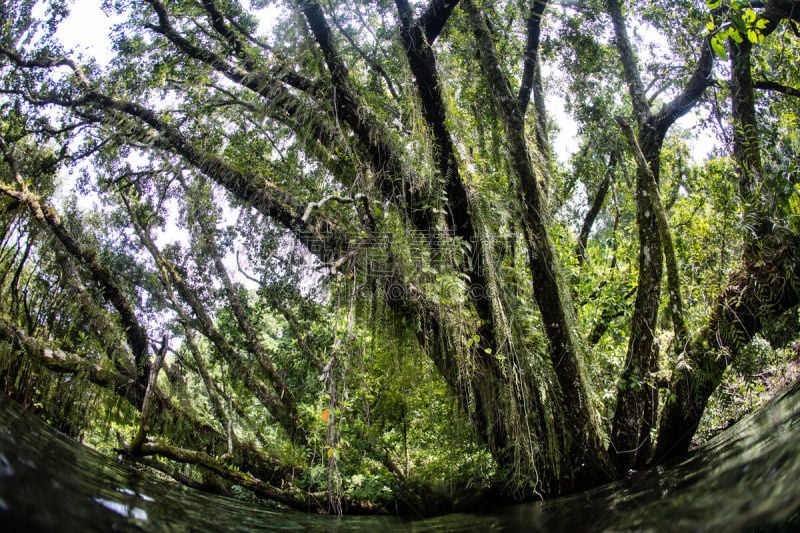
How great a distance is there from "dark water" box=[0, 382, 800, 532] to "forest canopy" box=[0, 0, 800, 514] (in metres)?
0.54

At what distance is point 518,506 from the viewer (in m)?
3.78

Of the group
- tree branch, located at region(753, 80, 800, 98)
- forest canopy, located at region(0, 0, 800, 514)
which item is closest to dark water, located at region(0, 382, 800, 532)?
forest canopy, located at region(0, 0, 800, 514)

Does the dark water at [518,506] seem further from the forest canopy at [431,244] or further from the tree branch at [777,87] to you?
the tree branch at [777,87]

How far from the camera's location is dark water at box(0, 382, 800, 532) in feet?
4.80

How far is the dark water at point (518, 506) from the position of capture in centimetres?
146

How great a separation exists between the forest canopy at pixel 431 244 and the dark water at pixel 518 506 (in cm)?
54

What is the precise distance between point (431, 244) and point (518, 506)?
2.39m

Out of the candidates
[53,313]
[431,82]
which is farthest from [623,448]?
[53,313]

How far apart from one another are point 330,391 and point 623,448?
2987 mm

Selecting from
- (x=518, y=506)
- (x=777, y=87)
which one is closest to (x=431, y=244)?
(x=518, y=506)

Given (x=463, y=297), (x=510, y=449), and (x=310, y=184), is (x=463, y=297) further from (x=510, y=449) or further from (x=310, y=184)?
(x=310, y=184)

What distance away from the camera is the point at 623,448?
4.19 m

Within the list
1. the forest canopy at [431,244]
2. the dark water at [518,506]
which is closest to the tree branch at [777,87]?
the forest canopy at [431,244]

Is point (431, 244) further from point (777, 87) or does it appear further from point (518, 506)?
point (777, 87)
